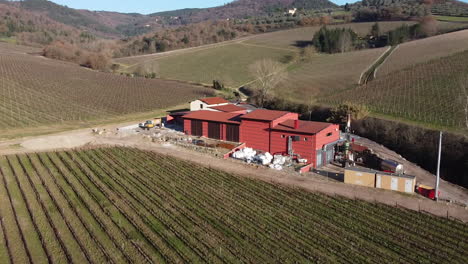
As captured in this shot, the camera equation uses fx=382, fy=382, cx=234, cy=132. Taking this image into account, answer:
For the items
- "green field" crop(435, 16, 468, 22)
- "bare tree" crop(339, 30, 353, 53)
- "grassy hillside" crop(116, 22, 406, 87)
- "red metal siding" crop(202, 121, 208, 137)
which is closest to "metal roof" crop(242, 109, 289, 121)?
"red metal siding" crop(202, 121, 208, 137)

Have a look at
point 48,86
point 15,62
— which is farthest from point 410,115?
point 15,62

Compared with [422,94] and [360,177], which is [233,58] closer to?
[422,94]

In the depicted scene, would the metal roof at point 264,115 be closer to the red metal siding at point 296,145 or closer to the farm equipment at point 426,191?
the red metal siding at point 296,145

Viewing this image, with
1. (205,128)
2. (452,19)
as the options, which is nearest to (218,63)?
(205,128)

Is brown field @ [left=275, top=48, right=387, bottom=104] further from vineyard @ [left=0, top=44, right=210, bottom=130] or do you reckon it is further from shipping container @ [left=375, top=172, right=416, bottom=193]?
shipping container @ [left=375, top=172, right=416, bottom=193]

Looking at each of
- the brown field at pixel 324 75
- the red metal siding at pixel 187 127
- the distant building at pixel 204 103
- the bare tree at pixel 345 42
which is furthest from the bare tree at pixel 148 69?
the red metal siding at pixel 187 127

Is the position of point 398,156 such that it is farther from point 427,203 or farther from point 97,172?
point 97,172

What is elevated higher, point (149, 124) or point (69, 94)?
point (69, 94)
